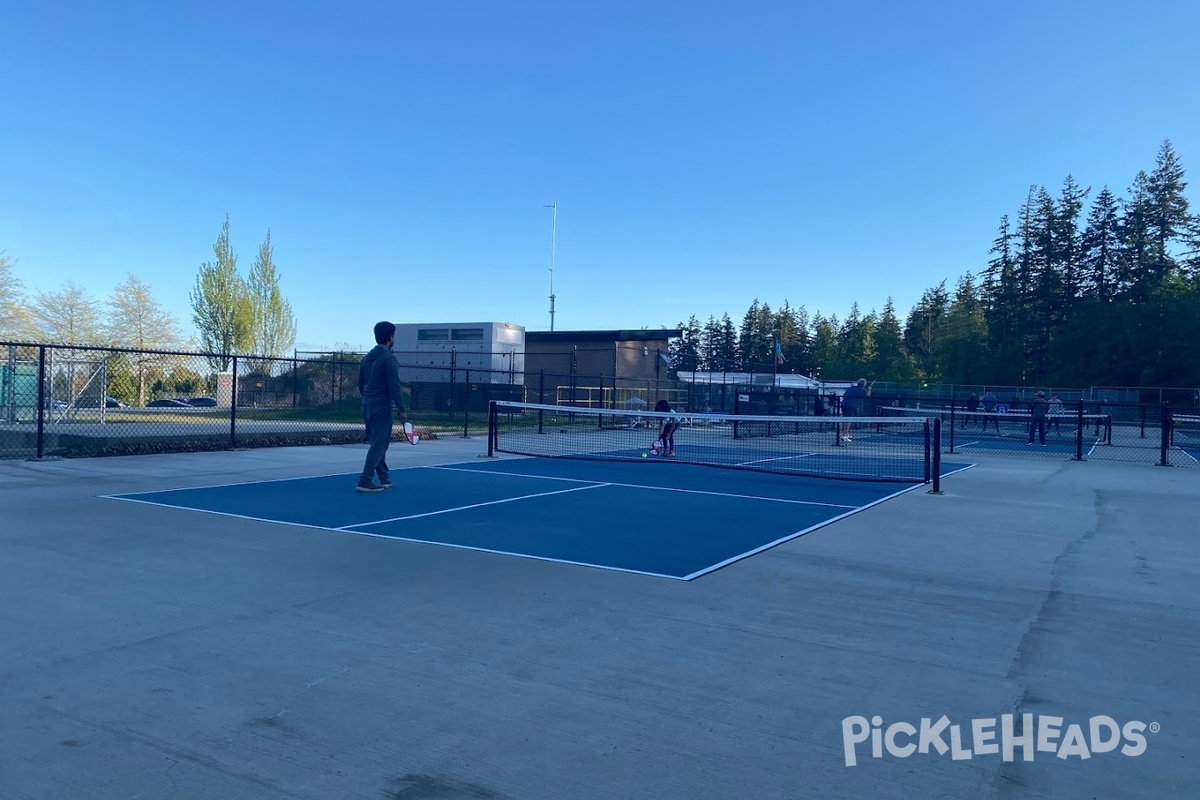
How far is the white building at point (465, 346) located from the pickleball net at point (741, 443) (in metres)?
8.90

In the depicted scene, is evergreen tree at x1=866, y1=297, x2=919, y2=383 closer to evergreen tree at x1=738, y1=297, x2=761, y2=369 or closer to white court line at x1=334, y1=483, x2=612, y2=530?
evergreen tree at x1=738, y1=297, x2=761, y2=369

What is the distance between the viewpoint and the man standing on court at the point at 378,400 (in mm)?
10891

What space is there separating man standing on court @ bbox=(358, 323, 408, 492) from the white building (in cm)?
2917

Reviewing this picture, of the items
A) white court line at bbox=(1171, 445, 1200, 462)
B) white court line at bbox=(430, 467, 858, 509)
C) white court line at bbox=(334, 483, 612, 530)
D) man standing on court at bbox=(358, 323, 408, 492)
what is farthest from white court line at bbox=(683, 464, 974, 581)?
white court line at bbox=(1171, 445, 1200, 462)

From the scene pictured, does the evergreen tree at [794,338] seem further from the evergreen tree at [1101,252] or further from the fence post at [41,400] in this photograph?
the fence post at [41,400]

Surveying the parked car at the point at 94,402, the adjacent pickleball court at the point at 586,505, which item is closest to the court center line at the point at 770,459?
the adjacent pickleball court at the point at 586,505

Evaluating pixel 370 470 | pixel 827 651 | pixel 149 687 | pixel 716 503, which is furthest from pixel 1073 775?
pixel 370 470

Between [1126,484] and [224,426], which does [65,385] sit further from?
[1126,484]

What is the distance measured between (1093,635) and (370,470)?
27.3 ft

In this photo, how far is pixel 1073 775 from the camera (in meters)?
3.46

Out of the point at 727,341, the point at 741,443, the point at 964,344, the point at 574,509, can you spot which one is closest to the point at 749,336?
the point at 727,341

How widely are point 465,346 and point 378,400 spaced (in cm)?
3147

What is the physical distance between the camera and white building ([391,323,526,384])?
137 ft

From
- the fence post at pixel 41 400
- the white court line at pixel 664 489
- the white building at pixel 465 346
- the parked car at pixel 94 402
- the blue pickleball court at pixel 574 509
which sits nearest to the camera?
the blue pickleball court at pixel 574 509
